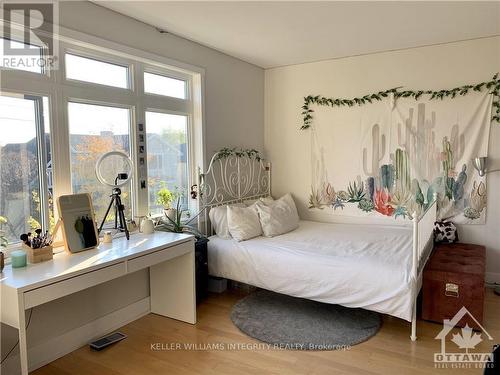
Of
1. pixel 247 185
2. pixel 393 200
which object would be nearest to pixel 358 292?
pixel 393 200

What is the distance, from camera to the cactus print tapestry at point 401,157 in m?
3.62

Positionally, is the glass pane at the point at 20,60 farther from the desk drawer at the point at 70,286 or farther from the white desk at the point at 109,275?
the desk drawer at the point at 70,286

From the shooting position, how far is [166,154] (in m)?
3.40

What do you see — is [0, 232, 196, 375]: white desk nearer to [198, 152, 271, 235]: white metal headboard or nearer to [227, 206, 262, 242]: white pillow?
[227, 206, 262, 242]: white pillow

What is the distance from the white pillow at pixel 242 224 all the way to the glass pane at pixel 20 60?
1.90 metres

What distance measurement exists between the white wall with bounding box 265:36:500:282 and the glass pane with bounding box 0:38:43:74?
2.80 meters

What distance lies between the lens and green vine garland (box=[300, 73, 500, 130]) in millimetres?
3482

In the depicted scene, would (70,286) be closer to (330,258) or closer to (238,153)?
(330,258)

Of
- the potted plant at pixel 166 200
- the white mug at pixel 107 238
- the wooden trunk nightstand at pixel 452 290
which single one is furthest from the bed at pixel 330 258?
the white mug at pixel 107 238

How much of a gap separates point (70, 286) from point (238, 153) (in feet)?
8.14

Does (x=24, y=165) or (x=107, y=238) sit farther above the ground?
(x=24, y=165)

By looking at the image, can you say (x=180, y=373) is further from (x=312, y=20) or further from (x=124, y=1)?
(x=312, y=20)

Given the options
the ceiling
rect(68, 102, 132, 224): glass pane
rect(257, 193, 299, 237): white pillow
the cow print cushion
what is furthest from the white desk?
the cow print cushion

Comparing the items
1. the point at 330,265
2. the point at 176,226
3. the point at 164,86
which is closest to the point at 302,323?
the point at 330,265
